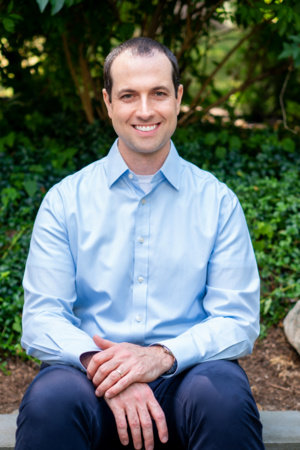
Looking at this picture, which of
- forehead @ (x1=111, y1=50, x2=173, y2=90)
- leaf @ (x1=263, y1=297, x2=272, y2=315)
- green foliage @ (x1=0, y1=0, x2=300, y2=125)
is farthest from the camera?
green foliage @ (x1=0, y1=0, x2=300, y2=125)

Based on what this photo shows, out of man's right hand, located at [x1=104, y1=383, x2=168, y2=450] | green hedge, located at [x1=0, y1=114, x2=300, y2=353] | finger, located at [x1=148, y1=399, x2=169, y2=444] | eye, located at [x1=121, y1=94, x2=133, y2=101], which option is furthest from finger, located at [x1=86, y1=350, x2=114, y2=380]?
green hedge, located at [x1=0, y1=114, x2=300, y2=353]

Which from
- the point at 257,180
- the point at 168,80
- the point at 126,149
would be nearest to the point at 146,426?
the point at 126,149

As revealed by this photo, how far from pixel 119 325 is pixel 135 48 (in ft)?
3.54

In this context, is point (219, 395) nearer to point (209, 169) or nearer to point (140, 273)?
point (140, 273)

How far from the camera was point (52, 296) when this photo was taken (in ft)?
7.84

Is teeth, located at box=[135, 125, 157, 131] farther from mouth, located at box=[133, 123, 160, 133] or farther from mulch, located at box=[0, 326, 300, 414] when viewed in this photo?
mulch, located at box=[0, 326, 300, 414]

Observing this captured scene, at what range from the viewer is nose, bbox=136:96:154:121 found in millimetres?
2375

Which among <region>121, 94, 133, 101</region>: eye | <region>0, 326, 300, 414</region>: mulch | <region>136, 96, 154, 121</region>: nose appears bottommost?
<region>0, 326, 300, 414</region>: mulch

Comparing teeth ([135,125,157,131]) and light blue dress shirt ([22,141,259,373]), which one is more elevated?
teeth ([135,125,157,131])

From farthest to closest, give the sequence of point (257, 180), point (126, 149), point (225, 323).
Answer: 1. point (257, 180)
2. point (126, 149)
3. point (225, 323)

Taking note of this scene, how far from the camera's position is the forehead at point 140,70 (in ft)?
7.75

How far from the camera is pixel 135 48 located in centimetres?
238

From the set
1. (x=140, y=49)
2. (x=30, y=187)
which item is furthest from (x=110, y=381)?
(x=30, y=187)

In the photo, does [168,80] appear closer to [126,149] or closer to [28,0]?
[126,149]
